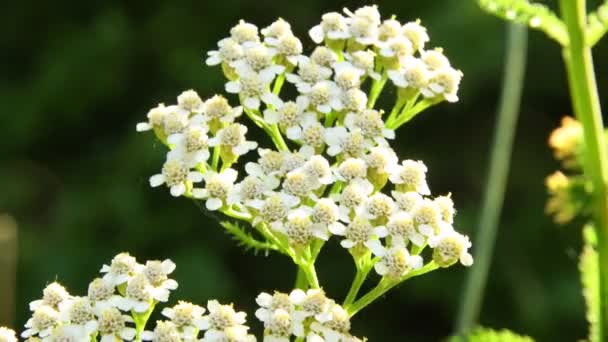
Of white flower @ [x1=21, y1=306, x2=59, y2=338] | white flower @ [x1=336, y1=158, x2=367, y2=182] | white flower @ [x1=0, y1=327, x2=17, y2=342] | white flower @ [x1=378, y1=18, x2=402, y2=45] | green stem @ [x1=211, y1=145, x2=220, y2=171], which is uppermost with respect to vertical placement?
white flower @ [x1=378, y1=18, x2=402, y2=45]

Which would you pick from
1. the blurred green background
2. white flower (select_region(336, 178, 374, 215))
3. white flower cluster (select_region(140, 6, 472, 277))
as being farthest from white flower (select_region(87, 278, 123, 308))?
the blurred green background

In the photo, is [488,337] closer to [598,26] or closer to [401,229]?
[401,229]

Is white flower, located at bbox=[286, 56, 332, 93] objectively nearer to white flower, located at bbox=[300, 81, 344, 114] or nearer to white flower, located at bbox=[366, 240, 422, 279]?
white flower, located at bbox=[300, 81, 344, 114]

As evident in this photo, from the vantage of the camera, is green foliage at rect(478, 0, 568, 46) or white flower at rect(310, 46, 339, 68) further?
white flower at rect(310, 46, 339, 68)

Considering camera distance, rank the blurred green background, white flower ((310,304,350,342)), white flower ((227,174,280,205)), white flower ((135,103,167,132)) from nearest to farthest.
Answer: white flower ((310,304,350,342))
white flower ((227,174,280,205))
white flower ((135,103,167,132))
the blurred green background

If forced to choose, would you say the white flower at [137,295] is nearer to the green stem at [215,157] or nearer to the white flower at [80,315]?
the white flower at [80,315]

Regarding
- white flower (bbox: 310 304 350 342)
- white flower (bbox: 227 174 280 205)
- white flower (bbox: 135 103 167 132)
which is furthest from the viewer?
white flower (bbox: 135 103 167 132)

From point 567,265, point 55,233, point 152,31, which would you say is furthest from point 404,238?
point 152,31

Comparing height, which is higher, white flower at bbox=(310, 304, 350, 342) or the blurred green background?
the blurred green background
